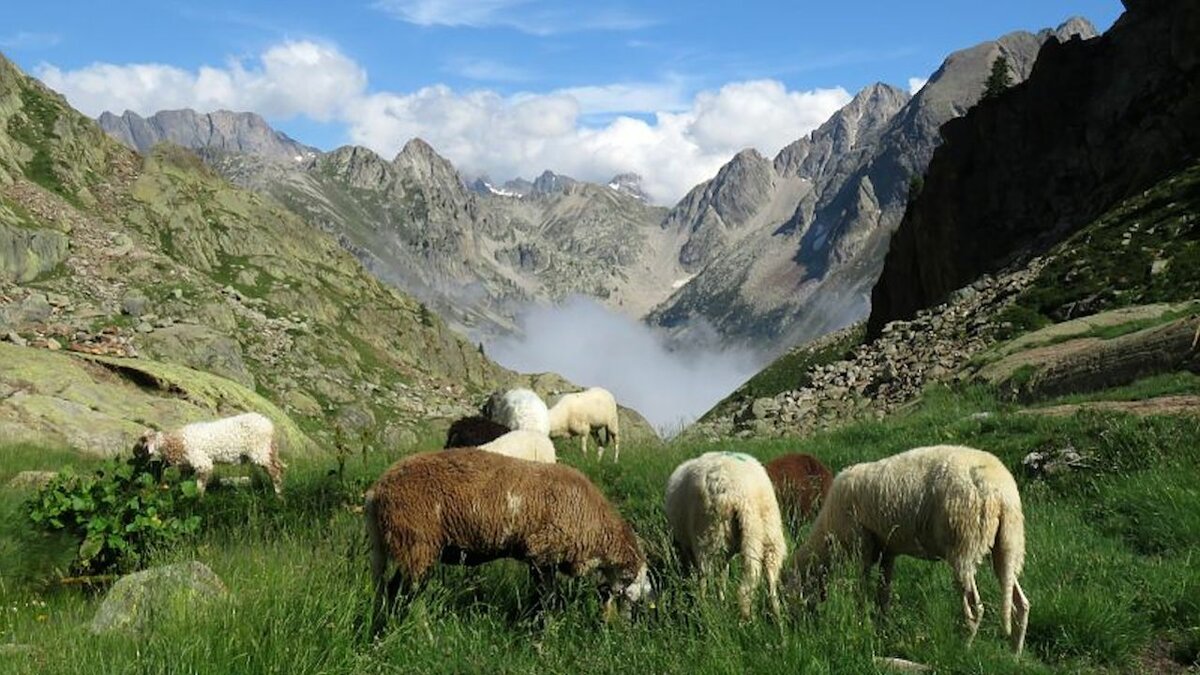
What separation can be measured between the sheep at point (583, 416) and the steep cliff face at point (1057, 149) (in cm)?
3419

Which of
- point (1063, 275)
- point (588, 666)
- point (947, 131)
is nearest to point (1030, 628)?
point (588, 666)

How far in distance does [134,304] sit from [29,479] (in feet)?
108

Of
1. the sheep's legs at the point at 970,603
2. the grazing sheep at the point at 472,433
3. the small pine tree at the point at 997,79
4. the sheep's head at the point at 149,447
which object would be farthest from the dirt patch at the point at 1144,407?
the small pine tree at the point at 997,79

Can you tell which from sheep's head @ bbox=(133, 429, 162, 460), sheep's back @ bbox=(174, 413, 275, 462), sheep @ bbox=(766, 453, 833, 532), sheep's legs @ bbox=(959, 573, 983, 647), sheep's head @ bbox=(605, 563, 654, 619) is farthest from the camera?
sheep's back @ bbox=(174, 413, 275, 462)

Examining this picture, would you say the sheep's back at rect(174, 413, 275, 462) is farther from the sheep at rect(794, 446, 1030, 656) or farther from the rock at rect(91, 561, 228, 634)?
the sheep at rect(794, 446, 1030, 656)

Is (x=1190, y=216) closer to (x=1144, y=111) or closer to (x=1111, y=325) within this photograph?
(x=1111, y=325)

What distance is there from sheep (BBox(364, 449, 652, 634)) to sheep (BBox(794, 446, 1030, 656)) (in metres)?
1.88

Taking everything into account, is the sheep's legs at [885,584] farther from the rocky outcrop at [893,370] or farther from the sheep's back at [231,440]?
the rocky outcrop at [893,370]

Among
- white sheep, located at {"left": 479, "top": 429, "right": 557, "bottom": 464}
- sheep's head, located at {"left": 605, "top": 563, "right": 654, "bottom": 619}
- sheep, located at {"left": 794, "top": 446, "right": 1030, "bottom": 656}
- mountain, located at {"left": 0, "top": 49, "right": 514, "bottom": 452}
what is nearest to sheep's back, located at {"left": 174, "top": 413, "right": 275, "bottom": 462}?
mountain, located at {"left": 0, "top": 49, "right": 514, "bottom": 452}

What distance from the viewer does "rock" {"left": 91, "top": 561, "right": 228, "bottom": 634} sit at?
6449 millimetres

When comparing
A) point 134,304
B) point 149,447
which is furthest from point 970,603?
point 134,304

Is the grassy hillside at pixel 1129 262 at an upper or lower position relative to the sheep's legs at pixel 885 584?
upper

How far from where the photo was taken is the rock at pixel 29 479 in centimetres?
1279

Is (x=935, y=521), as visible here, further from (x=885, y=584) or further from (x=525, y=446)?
(x=525, y=446)
